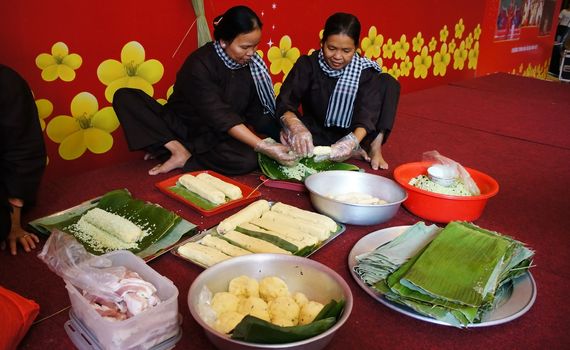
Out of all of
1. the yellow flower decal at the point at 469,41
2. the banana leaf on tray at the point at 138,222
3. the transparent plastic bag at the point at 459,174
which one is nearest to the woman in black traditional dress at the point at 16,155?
the banana leaf on tray at the point at 138,222

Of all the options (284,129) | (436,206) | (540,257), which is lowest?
(540,257)

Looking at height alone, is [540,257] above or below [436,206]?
below

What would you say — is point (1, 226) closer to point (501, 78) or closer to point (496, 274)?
point (496, 274)

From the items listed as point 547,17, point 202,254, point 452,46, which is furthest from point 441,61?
point 202,254

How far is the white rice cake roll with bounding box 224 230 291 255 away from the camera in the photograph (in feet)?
5.49

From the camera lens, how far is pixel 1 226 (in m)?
1.72

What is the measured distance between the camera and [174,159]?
8.70 ft

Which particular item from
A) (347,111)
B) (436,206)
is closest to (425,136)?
(347,111)

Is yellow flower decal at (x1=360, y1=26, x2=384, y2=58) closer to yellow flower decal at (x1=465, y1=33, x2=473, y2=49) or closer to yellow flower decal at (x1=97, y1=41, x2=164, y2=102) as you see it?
yellow flower decal at (x1=465, y1=33, x2=473, y2=49)

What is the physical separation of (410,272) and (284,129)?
1410mm

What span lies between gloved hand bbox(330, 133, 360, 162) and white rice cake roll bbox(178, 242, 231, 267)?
1.00 meters

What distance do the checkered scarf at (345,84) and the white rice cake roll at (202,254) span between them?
140cm

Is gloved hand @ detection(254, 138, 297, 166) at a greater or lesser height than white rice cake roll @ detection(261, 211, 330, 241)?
greater

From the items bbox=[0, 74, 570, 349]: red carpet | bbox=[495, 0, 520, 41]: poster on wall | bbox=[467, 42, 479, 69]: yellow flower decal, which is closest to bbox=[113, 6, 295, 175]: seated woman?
bbox=[0, 74, 570, 349]: red carpet
